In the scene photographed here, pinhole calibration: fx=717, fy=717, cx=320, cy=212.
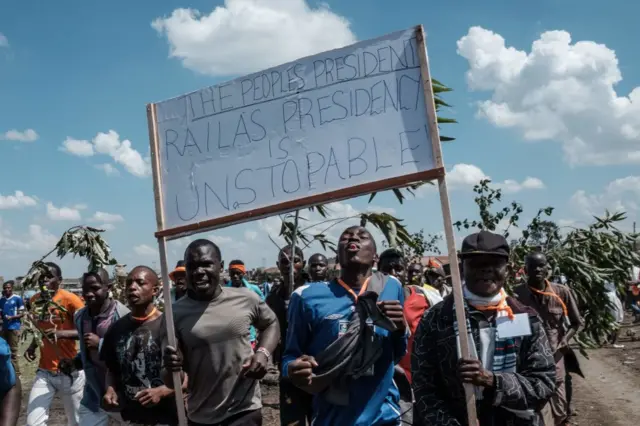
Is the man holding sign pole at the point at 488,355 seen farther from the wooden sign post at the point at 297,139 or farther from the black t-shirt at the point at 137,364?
the black t-shirt at the point at 137,364

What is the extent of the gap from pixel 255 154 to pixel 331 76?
616 millimetres

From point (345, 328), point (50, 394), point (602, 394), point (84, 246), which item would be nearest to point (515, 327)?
point (345, 328)

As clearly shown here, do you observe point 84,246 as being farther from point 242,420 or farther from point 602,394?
point 602,394

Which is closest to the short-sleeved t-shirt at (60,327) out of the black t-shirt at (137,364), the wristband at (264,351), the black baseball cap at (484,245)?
the black t-shirt at (137,364)

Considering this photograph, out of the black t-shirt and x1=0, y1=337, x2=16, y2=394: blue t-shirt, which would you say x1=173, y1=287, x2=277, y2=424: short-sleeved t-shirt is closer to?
the black t-shirt

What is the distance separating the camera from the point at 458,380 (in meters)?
3.14

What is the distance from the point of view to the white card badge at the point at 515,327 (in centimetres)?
307

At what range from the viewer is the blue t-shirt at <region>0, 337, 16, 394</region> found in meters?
3.52

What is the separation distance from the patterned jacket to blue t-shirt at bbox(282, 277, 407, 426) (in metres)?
0.77

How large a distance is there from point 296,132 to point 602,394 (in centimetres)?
775

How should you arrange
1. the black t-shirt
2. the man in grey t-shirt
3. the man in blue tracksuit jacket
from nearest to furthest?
the man in blue tracksuit jacket < the man in grey t-shirt < the black t-shirt

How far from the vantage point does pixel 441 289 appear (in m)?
9.18

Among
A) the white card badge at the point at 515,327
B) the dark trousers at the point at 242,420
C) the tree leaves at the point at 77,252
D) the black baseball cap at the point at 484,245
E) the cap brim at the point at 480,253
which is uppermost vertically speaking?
the tree leaves at the point at 77,252

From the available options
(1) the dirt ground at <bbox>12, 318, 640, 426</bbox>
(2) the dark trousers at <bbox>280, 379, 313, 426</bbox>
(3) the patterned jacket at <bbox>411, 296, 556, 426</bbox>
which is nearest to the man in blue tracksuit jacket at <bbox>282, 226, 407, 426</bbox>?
(3) the patterned jacket at <bbox>411, 296, 556, 426</bbox>
